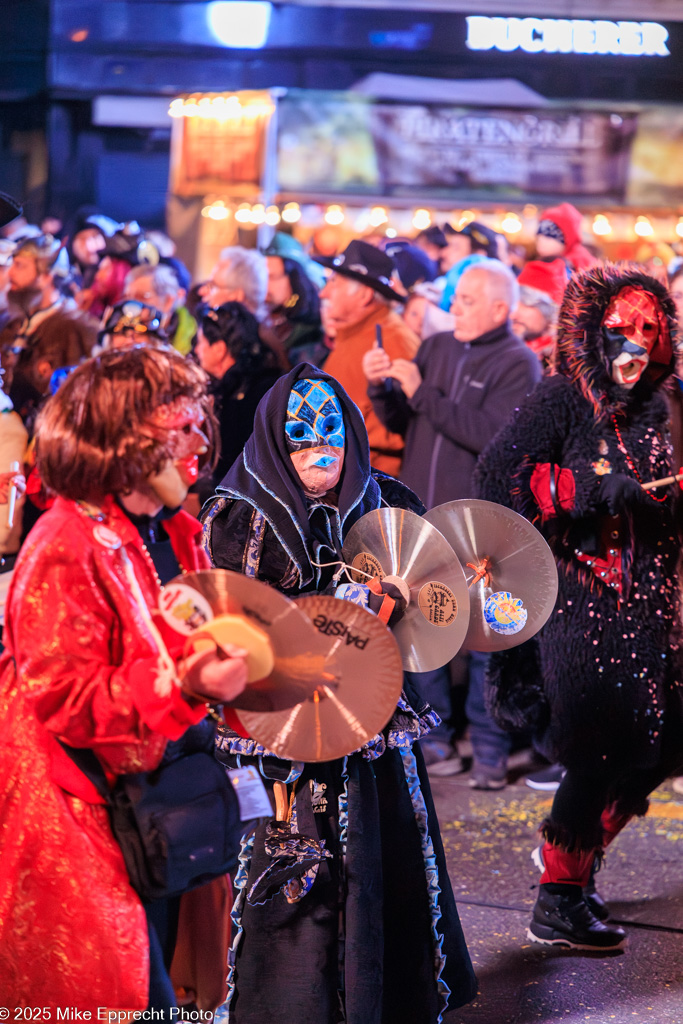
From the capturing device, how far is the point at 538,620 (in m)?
2.96

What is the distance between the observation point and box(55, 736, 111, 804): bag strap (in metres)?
2.14

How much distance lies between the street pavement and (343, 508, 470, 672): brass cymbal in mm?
1282

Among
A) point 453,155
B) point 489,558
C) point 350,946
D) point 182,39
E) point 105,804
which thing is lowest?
point 350,946

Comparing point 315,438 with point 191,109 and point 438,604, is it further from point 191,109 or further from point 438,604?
point 191,109

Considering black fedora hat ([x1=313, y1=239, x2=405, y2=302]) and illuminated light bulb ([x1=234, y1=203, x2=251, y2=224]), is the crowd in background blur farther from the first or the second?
illuminated light bulb ([x1=234, y1=203, x2=251, y2=224])

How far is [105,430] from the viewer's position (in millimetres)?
2184

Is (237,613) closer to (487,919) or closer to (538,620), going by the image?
(538,620)

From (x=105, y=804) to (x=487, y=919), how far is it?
223 cm

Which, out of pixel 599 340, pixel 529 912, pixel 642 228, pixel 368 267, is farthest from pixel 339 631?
pixel 642 228

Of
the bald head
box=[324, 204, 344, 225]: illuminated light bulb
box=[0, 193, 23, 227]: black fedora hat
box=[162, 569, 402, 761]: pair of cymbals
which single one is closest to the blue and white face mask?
box=[162, 569, 402, 761]: pair of cymbals

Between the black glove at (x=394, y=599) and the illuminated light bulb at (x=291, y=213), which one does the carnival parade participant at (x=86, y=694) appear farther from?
the illuminated light bulb at (x=291, y=213)

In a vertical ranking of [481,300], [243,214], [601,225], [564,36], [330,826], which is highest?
[564,36]

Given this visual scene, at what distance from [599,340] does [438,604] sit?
1.47m

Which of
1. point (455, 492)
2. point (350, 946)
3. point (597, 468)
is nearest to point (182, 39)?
point (455, 492)
